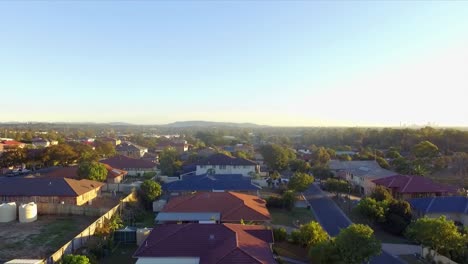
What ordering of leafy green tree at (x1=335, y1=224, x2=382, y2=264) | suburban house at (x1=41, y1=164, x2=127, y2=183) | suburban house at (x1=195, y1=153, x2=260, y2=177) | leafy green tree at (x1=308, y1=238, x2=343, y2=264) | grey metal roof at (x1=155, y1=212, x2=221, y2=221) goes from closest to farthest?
leafy green tree at (x1=335, y1=224, x2=382, y2=264) → leafy green tree at (x1=308, y1=238, x2=343, y2=264) → grey metal roof at (x1=155, y1=212, x2=221, y2=221) → suburban house at (x1=41, y1=164, x2=127, y2=183) → suburban house at (x1=195, y1=153, x2=260, y2=177)

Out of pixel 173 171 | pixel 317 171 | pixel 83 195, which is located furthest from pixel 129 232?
pixel 317 171

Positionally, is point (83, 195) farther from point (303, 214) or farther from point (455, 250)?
point (455, 250)

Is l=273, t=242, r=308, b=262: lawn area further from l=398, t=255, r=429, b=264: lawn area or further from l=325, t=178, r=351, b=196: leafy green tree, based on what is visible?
l=325, t=178, r=351, b=196: leafy green tree

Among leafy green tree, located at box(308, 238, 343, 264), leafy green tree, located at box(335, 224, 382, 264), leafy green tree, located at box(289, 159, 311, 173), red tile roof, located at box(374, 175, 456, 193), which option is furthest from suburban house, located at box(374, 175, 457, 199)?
leafy green tree, located at box(308, 238, 343, 264)

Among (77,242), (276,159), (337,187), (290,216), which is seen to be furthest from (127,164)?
(77,242)

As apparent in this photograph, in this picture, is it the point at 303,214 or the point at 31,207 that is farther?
the point at 303,214

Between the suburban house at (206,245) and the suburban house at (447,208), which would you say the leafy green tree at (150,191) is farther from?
the suburban house at (447,208)

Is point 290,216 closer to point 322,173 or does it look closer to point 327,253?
point 327,253
